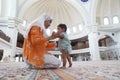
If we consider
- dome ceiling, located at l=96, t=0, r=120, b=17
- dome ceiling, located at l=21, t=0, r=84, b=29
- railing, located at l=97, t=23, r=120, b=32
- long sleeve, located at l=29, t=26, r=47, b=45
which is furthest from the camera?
dome ceiling, located at l=21, t=0, r=84, b=29

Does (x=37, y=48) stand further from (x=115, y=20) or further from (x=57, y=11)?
(x=57, y=11)

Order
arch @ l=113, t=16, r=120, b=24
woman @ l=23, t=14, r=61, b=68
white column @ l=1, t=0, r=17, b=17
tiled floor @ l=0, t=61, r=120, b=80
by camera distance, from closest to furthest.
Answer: tiled floor @ l=0, t=61, r=120, b=80 < woman @ l=23, t=14, r=61, b=68 < white column @ l=1, t=0, r=17, b=17 < arch @ l=113, t=16, r=120, b=24

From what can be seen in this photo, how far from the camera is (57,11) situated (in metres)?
24.3

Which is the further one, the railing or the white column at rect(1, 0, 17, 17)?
the railing

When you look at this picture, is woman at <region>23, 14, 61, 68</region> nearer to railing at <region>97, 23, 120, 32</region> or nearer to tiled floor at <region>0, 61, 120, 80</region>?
tiled floor at <region>0, 61, 120, 80</region>

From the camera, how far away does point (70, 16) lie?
78.4 feet

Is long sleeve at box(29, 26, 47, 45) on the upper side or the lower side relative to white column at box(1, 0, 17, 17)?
lower

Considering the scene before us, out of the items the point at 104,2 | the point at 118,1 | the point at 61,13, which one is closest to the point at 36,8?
the point at 61,13

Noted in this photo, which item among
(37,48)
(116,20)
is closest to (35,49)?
(37,48)

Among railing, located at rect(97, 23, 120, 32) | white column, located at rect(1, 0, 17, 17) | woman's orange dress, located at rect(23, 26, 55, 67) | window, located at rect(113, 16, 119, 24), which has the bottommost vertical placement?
woman's orange dress, located at rect(23, 26, 55, 67)

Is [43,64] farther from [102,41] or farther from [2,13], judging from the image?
[102,41]

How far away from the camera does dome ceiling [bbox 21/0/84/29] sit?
22.1 metres

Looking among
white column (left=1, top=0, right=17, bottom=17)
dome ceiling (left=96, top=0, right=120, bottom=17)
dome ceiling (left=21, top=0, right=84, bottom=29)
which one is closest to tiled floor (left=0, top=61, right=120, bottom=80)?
white column (left=1, top=0, right=17, bottom=17)

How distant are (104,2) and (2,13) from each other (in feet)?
46.8
